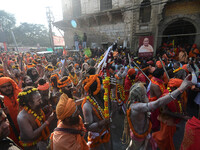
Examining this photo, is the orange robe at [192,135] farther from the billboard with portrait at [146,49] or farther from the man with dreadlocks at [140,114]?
the billboard with portrait at [146,49]

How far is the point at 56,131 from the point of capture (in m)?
1.59

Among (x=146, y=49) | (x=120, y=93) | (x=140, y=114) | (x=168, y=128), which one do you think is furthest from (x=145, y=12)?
(x=140, y=114)

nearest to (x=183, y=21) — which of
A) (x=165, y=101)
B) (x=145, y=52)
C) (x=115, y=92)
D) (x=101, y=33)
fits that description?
(x=145, y=52)

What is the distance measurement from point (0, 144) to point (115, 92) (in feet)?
11.6

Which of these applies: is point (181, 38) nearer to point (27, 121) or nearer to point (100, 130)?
point (100, 130)

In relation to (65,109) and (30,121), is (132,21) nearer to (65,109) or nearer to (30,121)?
(65,109)

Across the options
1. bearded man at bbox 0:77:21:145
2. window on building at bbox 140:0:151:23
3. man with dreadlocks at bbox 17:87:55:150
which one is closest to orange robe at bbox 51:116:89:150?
man with dreadlocks at bbox 17:87:55:150

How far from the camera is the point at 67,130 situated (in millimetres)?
1561

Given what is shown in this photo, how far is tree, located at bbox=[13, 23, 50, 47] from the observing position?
3892 centimetres

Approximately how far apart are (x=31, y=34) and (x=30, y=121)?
162 ft

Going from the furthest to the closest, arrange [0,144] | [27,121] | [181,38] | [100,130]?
[181,38], [100,130], [27,121], [0,144]

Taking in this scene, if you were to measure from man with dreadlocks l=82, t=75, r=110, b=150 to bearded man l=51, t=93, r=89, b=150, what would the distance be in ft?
1.33

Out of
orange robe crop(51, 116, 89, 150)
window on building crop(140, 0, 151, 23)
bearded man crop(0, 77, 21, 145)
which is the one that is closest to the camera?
orange robe crop(51, 116, 89, 150)

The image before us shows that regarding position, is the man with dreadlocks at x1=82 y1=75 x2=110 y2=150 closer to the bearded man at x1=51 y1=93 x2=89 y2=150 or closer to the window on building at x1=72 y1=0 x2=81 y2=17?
the bearded man at x1=51 y1=93 x2=89 y2=150
